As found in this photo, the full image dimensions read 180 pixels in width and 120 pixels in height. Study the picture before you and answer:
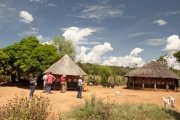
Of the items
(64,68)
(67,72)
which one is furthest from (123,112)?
(64,68)

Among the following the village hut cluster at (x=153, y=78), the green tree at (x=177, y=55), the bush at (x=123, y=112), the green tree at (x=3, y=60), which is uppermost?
the green tree at (x=177, y=55)

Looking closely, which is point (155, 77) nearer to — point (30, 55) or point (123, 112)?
point (30, 55)

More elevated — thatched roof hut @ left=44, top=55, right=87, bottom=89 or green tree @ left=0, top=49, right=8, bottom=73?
green tree @ left=0, top=49, right=8, bottom=73

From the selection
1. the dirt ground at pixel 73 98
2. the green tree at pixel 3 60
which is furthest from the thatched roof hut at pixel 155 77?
the green tree at pixel 3 60

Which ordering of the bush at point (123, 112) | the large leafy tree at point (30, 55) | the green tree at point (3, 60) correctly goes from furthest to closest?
the green tree at point (3, 60)
the large leafy tree at point (30, 55)
the bush at point (123, 112)

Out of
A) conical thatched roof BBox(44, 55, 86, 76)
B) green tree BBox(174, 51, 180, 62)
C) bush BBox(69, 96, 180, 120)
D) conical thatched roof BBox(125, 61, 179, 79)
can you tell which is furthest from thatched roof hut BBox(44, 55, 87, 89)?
green tree BBox(174, 51, 180, 62)

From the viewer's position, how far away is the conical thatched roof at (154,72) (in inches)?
1598

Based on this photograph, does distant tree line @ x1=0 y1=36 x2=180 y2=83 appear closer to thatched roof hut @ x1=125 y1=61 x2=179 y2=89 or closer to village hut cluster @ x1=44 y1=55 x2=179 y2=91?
village hut cluster @ x1=44 y1=55 x2=179 y2=91

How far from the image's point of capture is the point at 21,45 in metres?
38.6

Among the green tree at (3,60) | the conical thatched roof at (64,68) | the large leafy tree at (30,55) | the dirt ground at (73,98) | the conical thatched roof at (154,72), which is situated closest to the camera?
the dirt ground at (73,98)

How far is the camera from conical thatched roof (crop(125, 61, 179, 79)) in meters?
40.6

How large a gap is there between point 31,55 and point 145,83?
53.1 feet

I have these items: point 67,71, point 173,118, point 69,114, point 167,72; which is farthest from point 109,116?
point 167,72

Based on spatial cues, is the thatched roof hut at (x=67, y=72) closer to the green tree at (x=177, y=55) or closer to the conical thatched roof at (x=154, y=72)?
the conical thatched roof at (x=154, y=72)
